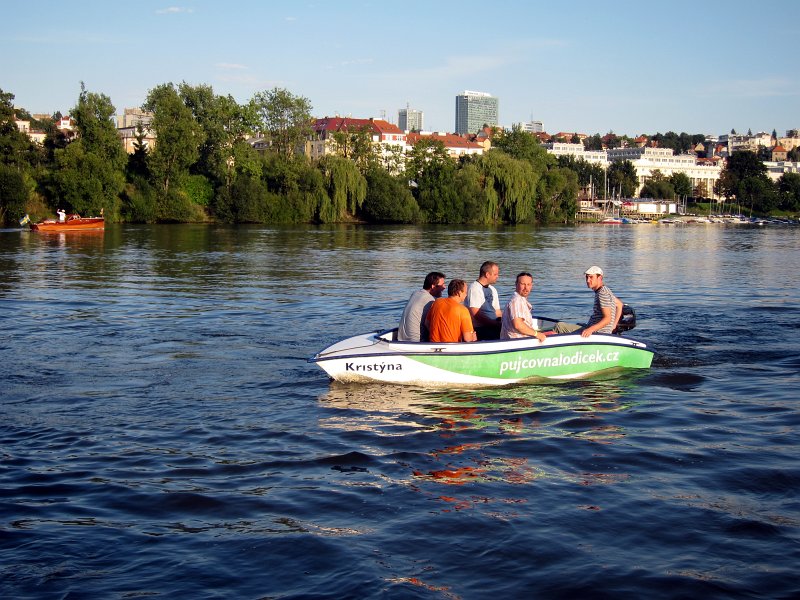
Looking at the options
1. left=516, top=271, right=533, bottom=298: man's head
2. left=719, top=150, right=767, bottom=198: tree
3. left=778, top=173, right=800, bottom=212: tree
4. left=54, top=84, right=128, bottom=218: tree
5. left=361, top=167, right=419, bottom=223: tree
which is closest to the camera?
left=516, top=271, right=533, bottom=298: man's head

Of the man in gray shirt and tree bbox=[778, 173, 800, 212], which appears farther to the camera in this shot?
tree bbox=[778, 173, 800, 212]

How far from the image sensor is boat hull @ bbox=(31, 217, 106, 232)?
6138 centimetres

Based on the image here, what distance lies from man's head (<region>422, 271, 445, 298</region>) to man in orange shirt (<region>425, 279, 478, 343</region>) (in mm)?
259

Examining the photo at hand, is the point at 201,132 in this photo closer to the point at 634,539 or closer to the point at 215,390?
the point at 215,390

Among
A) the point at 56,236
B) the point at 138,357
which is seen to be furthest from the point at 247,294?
the point at 56,236

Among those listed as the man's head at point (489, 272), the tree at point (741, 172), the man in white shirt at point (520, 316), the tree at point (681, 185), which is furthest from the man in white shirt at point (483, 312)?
the tree at point (681, 185)

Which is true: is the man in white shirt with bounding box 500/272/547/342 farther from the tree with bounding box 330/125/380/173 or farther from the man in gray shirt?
the tree with bounding box 330/125/380/173

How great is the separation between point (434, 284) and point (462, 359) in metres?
1.21

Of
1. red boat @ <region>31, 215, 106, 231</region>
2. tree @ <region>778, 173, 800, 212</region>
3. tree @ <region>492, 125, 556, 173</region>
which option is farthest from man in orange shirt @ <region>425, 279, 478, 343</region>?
tree @ <region>778, 173, 800, 212</region>

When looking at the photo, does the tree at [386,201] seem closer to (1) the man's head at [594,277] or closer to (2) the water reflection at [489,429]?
(1) the man's head at [594,277]

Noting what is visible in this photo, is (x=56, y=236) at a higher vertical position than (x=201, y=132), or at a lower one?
lower

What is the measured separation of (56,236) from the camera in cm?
5612

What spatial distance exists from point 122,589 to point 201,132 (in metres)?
77.1

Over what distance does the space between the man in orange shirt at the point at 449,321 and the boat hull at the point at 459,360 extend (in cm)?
26
